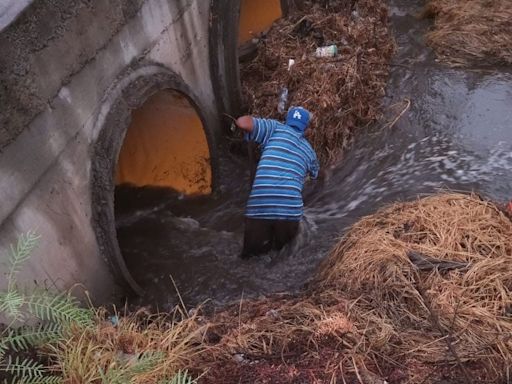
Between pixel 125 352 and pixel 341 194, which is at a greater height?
pixel 125 352

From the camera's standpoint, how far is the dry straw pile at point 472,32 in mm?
9148

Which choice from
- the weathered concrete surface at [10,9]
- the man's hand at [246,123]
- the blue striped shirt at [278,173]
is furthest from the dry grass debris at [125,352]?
the man's hand at [246,123]

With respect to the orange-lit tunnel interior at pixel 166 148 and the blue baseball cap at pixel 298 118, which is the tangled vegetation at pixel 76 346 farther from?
the orange-lit tunnel interior at pixel 166 148

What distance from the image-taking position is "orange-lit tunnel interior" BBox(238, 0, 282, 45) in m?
9.48

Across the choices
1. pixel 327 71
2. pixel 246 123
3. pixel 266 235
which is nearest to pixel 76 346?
pixel 266 235

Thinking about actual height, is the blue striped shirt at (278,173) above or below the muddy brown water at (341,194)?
above

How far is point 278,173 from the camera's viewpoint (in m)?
5.44

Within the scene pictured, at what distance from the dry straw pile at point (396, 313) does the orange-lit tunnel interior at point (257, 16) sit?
5190 millimetres

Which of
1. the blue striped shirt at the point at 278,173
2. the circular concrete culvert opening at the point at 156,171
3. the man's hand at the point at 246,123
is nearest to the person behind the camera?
the blue striped shirt at the point at 278,173

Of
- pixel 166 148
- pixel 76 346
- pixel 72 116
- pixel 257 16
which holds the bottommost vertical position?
pixel 166 148

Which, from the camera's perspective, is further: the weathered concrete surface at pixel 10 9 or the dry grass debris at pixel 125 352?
the weathered concrete surface at pixel 10 9

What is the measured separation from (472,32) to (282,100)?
4151 mm

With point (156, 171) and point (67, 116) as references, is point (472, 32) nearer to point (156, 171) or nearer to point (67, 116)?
point (156, 171)

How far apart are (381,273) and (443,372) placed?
118 cm
